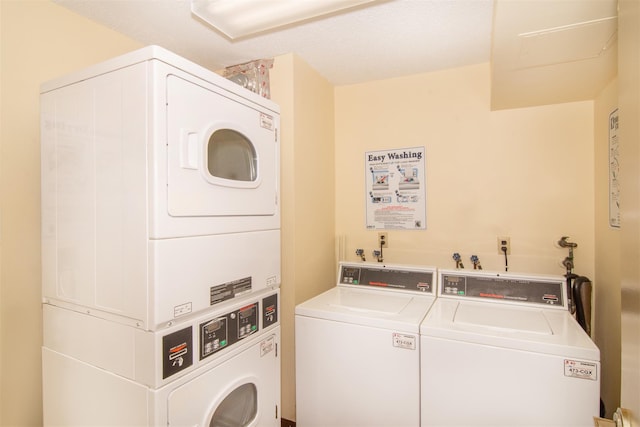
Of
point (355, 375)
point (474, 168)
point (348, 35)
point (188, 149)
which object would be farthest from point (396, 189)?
point (188, 149)

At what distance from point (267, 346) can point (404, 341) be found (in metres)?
0.71

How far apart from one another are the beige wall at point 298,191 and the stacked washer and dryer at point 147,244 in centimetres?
60

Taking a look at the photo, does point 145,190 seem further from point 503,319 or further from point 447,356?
point 503,319

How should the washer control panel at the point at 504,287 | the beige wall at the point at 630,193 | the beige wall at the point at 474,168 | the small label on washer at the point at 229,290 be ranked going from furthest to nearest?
the beige wall at the point at 474,168
the washer control panel at the point at 504,287
the small label on washer at the point at 229,290
the beige wall at the point at 630,193

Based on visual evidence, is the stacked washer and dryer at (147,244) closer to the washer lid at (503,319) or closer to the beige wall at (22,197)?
the beige wall at (22,197)

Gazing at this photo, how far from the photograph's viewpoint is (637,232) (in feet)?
2.22

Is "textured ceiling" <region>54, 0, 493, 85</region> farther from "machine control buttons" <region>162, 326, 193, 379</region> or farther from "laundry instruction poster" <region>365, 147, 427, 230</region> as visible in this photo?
"machine control buttons" <region>162, 326, 193, 379</region>

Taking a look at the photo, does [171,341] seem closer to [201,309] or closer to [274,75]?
[201,309]

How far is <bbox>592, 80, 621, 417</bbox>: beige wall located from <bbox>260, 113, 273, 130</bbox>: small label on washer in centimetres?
186

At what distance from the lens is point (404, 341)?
5.65 feet

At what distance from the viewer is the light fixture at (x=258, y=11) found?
5.14ft

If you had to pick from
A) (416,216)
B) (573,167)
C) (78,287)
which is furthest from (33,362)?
(573,167)

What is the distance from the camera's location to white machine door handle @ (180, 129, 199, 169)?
1.29 meters

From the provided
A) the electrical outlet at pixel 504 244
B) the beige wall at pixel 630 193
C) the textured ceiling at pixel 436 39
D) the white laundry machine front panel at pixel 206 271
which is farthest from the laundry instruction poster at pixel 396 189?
the beige wall at pixel 630 193
